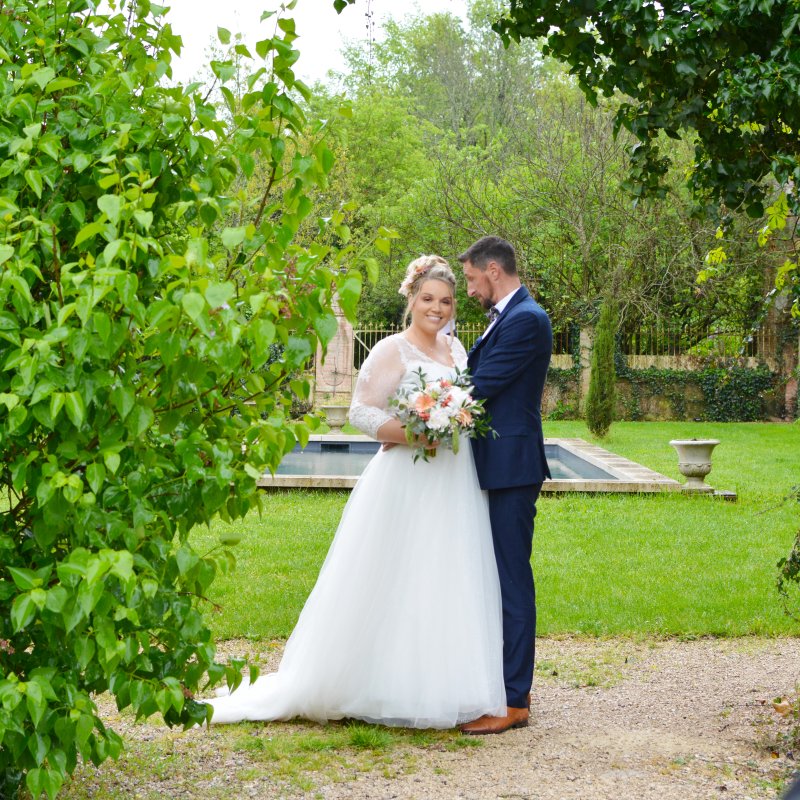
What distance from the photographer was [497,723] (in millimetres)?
4801

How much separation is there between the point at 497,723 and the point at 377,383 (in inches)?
69.9

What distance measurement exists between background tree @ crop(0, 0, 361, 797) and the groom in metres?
2.06

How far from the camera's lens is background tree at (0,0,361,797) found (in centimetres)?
247

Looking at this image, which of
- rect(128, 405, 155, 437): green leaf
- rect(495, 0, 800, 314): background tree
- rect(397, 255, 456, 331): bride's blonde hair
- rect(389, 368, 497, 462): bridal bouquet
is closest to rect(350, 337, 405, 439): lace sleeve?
rect(389, 368, 497, 462): bridal bouquet

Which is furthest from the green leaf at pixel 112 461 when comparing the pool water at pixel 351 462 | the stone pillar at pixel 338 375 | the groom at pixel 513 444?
the stone pillar at pixel 338 375

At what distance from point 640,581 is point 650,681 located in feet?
8.09

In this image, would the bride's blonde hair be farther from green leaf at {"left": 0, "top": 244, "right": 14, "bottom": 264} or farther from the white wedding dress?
green leaf at {"left": 0, "top": 244, "right": 14, "bottom": 264}

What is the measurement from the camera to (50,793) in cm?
265

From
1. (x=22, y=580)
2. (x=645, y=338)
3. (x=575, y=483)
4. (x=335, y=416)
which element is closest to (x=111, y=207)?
(x=22, y=580)

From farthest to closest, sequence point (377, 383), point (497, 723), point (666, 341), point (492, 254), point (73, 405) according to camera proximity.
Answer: point (666, 341) → point (377, 383) → point (492, 254) → point (497, 723) → point (73, 405)

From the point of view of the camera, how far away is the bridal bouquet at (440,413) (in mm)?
4887

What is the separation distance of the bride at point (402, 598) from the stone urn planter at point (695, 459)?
7.29m

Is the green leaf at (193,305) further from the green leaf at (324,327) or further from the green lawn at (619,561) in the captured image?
the green lawn at (619,561)

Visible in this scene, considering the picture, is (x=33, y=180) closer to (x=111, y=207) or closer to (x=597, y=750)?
(x=111, y=207)
